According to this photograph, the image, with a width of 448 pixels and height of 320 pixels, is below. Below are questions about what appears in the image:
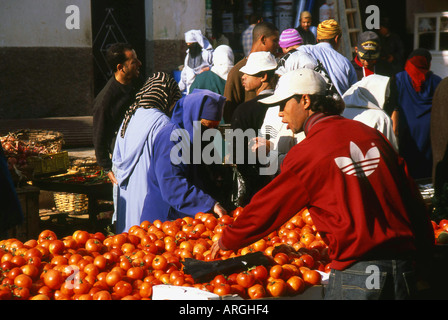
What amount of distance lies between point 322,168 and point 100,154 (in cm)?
336

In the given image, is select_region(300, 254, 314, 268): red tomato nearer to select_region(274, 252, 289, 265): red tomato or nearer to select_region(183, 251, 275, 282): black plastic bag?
select_region(274, 252, 289, 265): red tomato

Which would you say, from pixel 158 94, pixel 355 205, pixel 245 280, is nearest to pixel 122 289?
pixel 245 280

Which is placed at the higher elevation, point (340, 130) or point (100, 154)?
point (340, 130)

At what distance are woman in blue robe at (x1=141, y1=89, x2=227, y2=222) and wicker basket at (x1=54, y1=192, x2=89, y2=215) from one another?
8.63ft

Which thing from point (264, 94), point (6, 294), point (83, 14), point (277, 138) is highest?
point (83, 14)

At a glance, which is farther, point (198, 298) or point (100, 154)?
point (100, 154)

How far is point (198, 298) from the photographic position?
8.75 ft

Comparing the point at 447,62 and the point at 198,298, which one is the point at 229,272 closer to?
the point at 198,298

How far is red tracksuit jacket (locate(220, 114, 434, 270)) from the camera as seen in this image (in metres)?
2.41

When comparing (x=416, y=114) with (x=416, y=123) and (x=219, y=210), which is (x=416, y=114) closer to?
(x=416, y=123)

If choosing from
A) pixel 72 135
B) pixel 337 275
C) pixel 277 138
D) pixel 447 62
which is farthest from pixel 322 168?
pixel 447 62

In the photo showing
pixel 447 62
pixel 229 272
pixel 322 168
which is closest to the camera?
pixel 322 168

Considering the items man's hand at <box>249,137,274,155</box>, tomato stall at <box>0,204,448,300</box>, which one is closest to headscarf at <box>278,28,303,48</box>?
man's hand at <box>249,137,274,155</box>

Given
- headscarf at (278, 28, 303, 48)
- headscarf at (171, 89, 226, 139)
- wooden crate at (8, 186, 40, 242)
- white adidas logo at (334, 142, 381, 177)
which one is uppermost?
headscarf at (278, 28, 303, 48)
